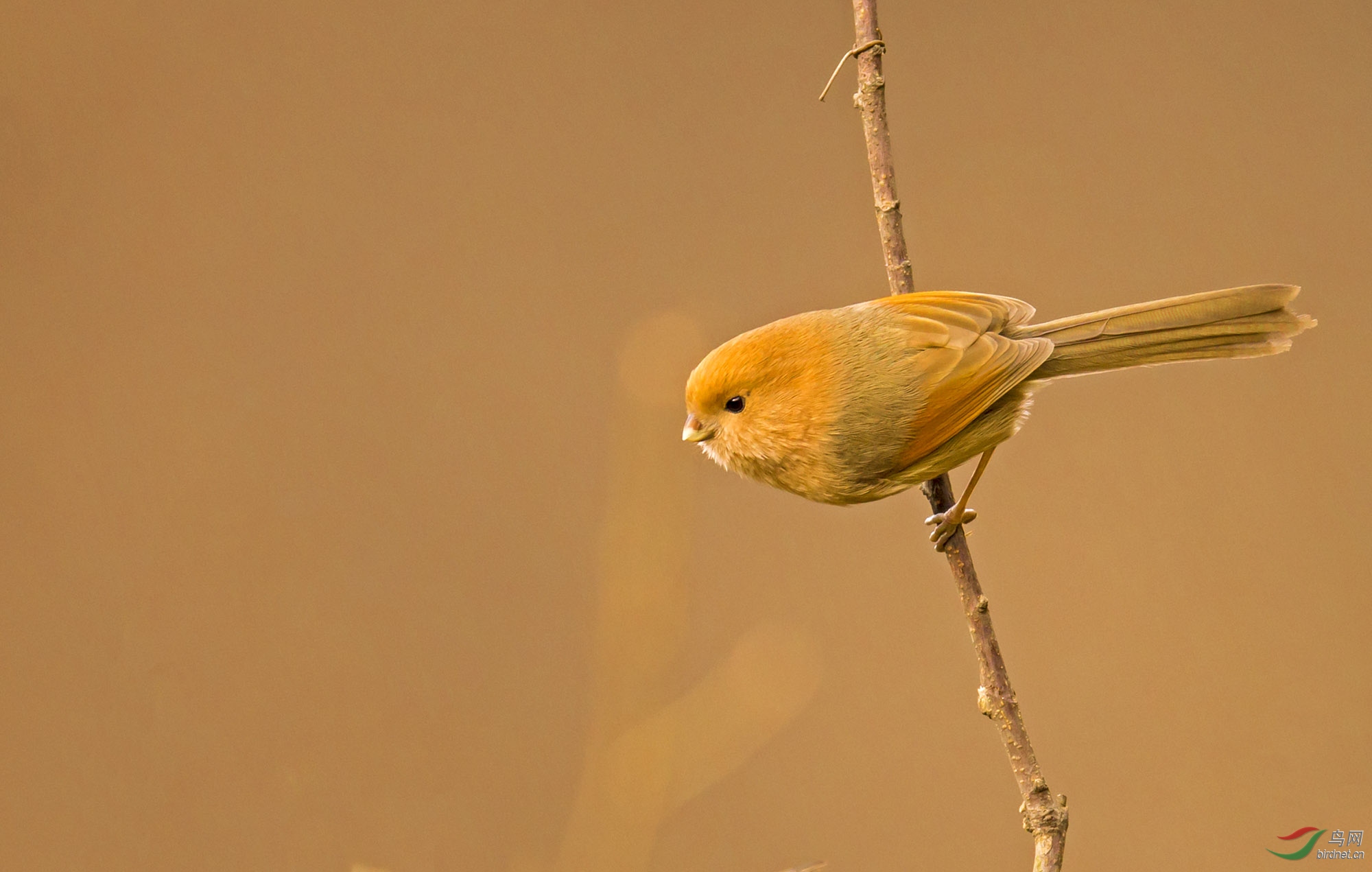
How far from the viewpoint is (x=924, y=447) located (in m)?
0.93

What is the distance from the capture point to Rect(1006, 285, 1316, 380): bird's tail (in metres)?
0.80

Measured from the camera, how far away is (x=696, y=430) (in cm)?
85

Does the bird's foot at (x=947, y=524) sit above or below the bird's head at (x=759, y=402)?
below

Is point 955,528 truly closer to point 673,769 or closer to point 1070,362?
point 1070,362

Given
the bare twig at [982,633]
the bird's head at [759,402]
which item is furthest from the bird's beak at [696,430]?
the bare twig at [982,633]

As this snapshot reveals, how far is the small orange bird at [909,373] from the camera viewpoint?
837 millimetres

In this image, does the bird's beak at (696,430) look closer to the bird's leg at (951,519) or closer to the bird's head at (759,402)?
the bird's head at (759,402)

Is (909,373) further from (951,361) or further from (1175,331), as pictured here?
(1175,331)

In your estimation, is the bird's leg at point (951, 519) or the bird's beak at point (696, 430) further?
the bird's leg at point (951, 519)

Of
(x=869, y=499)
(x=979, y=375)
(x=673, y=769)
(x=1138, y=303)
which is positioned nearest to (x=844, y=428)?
(x=869, y=499)

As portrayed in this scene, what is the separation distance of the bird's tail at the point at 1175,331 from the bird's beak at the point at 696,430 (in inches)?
14.8

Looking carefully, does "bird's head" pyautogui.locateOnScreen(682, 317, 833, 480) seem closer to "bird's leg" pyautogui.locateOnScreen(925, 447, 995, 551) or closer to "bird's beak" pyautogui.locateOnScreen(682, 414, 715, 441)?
"bird's beak" pyautogui.locateOnScreen(682, 414, 715, 441)

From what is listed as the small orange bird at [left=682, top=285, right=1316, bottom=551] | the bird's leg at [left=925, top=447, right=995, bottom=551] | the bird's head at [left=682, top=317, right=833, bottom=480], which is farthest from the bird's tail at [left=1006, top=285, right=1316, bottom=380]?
the bird's head at [left=682, top=317, right=833, bottom=480]

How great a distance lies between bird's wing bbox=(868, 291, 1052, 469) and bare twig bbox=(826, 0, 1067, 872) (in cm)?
7
